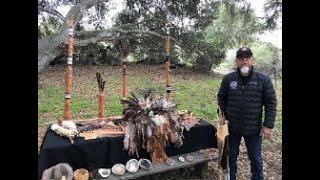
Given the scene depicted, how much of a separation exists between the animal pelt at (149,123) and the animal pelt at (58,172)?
58cm

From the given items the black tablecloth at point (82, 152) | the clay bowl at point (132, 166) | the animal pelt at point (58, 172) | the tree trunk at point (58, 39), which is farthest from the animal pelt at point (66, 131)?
the tree trunk at point (58, 39)

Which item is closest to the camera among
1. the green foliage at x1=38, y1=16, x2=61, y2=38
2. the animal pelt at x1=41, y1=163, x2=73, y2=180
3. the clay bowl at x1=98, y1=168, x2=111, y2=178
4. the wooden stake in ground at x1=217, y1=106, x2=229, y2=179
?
the animal pelt at x1=41, y1=163, x2=73, y2=180

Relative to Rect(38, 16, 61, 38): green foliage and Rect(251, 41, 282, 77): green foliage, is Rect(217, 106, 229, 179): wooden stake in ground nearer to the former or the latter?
Rect(251, 41, 282, 77): green foliage

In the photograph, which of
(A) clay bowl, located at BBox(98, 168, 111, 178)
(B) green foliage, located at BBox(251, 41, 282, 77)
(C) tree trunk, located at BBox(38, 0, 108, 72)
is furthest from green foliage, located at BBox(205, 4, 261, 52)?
(A) clay bowl, located at BBox(98, 168, 111, 178)

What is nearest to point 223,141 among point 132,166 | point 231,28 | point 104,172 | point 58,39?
point 132,166

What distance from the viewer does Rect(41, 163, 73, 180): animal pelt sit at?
3168 millimetres

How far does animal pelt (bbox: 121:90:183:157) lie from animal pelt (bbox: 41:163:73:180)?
22.7 inches

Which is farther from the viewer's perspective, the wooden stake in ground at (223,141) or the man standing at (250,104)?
the wooden stake in ground at (223,141)

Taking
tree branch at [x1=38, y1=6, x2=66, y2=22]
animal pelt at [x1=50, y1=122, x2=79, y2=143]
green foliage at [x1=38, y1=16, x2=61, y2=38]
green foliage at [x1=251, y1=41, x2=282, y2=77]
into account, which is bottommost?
animal pelt at [x1=50, y1=122, x2=79, y2=143]

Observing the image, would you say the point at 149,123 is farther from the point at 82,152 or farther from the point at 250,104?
the point at 250,104

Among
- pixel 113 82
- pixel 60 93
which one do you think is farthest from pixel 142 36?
pixel 60 93

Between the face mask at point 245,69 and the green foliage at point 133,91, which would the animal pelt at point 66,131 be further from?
the green foliage at point 133,91

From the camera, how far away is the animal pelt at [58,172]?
10.4 ft

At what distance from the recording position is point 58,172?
10.5 feet
